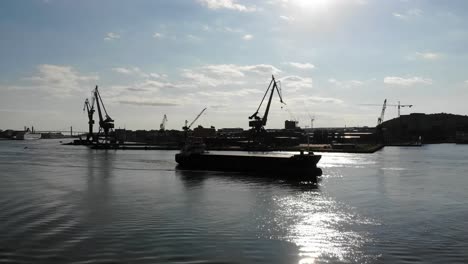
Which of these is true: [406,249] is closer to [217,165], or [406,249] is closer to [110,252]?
[110,252]

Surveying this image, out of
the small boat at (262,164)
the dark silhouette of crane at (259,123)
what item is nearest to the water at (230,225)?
the small boat at (262,164)

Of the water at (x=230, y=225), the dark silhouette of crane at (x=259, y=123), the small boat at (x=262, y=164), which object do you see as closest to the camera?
the water at (x=230, y=225)

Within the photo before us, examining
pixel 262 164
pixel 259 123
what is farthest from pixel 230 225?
pixel 259 123

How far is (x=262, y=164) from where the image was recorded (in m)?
65.4

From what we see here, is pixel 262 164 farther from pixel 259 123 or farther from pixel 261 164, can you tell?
pixel 259 123

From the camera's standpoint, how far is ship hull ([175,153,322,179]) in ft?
202

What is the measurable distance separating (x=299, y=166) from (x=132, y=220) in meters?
40.7

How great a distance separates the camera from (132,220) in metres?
24.7

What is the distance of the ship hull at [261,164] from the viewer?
202ft

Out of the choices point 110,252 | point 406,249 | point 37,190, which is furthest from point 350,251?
point 37,190

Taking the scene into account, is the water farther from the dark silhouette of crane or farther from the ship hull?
the dark silhouette of crane

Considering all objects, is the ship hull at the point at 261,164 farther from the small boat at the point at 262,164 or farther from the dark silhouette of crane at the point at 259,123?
the dark silhouette of crane at the point at 259,123

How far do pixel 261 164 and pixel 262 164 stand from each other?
0.17 metres

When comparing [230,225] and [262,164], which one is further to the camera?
[262,164]
